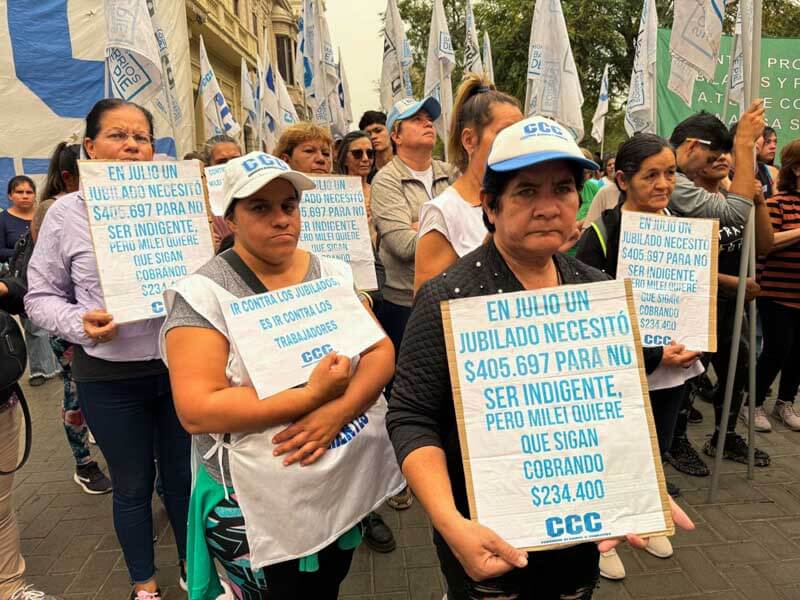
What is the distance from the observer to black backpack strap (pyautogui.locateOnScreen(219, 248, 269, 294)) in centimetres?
172

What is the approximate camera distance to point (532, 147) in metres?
1.33

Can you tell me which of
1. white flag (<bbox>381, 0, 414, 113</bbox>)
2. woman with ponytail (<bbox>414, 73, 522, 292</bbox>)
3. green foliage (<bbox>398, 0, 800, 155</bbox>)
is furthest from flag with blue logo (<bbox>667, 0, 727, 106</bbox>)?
green foliage (<bbox>398, 0, 800, 155</bbox>)

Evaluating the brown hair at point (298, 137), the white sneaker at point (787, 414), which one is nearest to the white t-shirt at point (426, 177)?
the brown hair at point (298, 137)

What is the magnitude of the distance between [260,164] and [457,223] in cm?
83

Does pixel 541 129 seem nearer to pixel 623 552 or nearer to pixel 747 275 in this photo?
pixel 623 552

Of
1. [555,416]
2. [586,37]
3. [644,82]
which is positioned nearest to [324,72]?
[644,82]

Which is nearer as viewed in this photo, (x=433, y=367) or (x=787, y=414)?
(x=433, y=367)

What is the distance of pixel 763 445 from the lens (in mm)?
4398

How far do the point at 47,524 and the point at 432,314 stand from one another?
11.8ft

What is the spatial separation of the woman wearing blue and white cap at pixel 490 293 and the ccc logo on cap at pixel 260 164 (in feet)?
2.06

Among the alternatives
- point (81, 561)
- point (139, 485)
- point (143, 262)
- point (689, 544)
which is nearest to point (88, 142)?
point (143, 262)

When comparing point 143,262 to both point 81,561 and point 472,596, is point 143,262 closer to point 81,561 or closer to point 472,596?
point 472,596

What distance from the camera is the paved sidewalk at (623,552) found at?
2857mm

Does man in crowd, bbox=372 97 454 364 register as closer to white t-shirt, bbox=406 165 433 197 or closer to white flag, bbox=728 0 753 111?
white t-shirt, bbox=406 165 433 197
